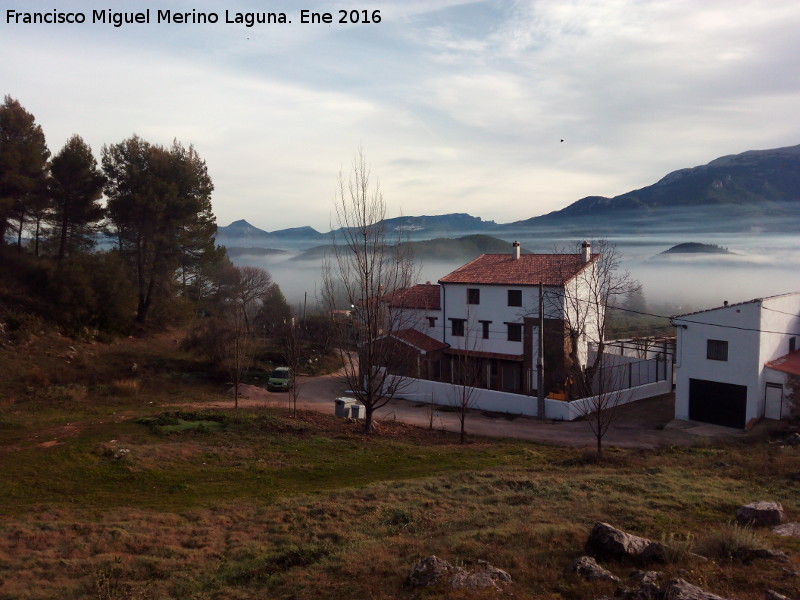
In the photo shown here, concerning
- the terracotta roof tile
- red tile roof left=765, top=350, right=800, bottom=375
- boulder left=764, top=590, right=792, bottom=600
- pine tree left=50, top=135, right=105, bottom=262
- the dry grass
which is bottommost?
the dry grass

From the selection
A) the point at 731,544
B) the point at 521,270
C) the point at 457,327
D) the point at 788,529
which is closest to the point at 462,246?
the point at 457,327

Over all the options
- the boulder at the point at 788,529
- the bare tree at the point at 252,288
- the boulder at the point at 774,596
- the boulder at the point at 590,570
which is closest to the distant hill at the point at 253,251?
the bare tree at the point at 252,288

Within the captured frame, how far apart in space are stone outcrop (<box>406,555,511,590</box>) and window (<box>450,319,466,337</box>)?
89.1 feet

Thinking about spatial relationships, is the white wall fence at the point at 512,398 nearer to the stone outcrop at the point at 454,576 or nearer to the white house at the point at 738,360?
the white house at the point at 738,360

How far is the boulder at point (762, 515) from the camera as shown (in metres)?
8.57

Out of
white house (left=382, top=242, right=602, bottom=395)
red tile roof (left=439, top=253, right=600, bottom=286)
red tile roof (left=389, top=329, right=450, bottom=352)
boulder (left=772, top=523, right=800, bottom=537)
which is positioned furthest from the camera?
red tile roof (left=389, top=329, right=450, bottom=352)

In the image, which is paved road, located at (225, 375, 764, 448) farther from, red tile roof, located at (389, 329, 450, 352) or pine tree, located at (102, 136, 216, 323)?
pine tree, located at (102, 136, 216, 323)

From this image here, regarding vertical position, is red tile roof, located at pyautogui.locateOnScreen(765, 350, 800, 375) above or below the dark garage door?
above

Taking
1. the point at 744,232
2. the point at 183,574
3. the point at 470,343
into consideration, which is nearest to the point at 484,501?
the point at 183,574

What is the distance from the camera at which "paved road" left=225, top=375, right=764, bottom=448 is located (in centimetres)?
2103

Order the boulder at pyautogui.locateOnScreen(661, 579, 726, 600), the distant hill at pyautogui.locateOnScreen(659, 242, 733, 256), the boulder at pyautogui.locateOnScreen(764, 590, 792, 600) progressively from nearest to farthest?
the boulder at pyautogui.locateOnScreen(661, 579, 726, 600) → the boulder at pyautogui.locateOnScreen(764, 590, 792, 600) → the distant hill at pyautogui.locateOnScreen(659, 242, 733, 256)

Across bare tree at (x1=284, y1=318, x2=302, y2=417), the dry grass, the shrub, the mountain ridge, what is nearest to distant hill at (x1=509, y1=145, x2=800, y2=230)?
the mountain ridge

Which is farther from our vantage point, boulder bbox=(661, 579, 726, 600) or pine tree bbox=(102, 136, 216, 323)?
pine tree bbox=(102, 136, 216, 323)

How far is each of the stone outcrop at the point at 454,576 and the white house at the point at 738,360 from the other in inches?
797
